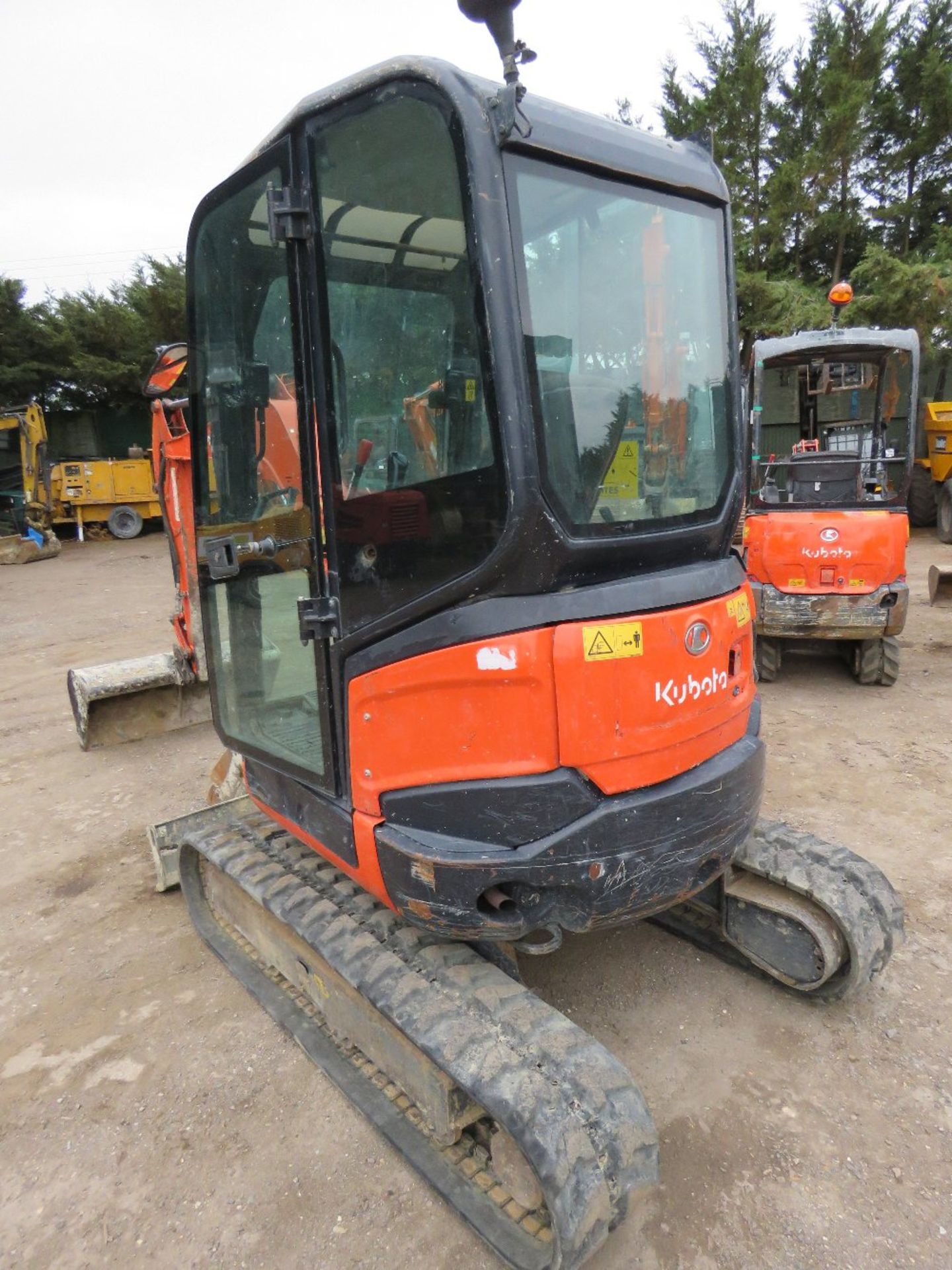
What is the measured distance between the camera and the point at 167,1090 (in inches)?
97.3

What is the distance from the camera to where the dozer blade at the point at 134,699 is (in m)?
5.27

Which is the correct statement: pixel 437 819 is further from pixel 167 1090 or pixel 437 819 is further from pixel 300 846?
pixel 167 1090

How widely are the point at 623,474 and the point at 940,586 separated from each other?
7386mm

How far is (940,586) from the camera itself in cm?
808

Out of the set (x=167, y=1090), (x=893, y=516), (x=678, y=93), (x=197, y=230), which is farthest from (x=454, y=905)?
(x=678, y=93)

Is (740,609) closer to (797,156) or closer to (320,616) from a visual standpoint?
(320,616)

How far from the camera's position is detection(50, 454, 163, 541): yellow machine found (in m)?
16.9

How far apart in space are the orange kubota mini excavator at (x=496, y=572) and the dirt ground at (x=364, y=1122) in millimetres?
241

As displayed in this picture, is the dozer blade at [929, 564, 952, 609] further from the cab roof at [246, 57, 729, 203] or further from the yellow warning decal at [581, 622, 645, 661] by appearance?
the yellow warning decal at [581, 622, 645, 661]

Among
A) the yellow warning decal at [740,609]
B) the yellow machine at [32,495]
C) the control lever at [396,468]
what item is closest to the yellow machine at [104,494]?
the yellow machine at [32,495]

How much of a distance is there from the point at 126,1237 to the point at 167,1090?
47cm

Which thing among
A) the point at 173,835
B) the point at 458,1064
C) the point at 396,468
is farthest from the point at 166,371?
the point at 458,1064

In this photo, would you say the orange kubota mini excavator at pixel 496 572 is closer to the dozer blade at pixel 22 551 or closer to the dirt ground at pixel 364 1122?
the dirt ground at pixel 364 1122

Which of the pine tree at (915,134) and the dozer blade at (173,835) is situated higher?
the pine tree at (915,134)
